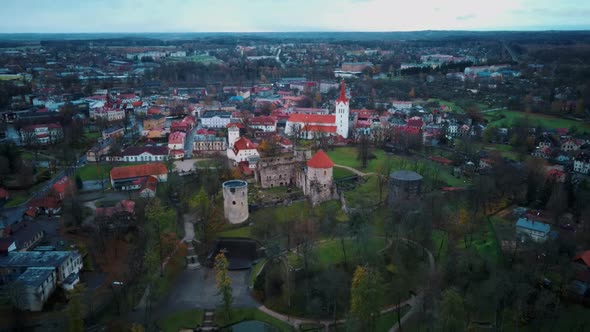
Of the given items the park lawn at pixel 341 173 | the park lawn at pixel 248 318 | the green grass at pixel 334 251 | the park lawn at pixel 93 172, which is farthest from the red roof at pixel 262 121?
the park lawn at pixel 248 318

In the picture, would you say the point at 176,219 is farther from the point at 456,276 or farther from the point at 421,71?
the point at 421,71

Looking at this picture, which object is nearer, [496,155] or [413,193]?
[413,193]

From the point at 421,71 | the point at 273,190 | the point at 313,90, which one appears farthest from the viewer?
the point at 421,71

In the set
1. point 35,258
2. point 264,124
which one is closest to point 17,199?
point 35,258

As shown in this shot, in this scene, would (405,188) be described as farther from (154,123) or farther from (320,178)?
(154,123)

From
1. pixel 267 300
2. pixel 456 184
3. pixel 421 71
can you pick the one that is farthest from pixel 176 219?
pixel 421 71

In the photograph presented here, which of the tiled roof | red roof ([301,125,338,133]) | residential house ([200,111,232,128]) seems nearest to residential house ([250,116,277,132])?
residential house ([200,111,232,128])
